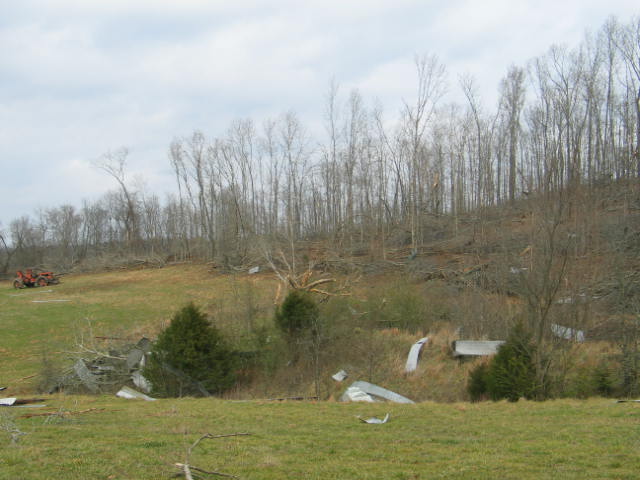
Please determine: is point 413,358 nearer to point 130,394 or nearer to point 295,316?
point 295,316

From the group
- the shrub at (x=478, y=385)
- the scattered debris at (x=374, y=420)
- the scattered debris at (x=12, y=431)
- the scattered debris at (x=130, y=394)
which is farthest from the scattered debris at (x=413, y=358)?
the scattered debris at (x=12, y=431)

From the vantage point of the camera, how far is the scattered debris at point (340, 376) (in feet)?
48.2

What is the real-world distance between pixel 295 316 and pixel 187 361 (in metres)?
3.88

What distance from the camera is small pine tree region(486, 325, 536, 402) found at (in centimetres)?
1051

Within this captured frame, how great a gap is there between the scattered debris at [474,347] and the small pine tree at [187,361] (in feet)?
24.4

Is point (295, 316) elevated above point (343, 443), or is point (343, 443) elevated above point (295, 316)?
point (295, 316)

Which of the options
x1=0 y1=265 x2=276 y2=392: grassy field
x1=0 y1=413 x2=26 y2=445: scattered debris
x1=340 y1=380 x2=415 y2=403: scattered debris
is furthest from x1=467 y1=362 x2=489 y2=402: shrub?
x1=0 y1=413 x2=26 y2=445: scattered debris

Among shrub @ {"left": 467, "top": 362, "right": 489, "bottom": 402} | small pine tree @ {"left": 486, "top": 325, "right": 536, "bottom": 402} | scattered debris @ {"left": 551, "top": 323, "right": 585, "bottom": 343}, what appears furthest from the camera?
shrub @ {"left": 467, "top": 362, "right": 489, "bottom": 402}

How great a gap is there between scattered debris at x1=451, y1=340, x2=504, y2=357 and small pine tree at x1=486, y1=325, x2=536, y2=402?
3048mm

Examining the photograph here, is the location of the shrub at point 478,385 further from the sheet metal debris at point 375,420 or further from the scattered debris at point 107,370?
the scattered debris at point 107,370

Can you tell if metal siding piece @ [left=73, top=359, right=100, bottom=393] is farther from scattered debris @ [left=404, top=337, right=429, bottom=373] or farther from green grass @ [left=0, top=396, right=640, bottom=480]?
scattered debris @ [left=404, top=337, right=429, bottom=373]

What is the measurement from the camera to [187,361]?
13.2 m

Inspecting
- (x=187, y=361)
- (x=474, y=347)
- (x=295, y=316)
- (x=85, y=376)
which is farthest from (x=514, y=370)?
(x=85, y=376)

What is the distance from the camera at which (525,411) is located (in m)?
8.64
